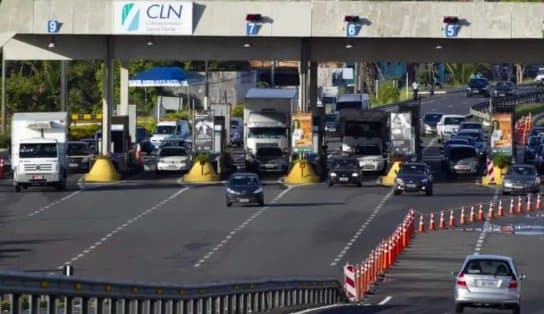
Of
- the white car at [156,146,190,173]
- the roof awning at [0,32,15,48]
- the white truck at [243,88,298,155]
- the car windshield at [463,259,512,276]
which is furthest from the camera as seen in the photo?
the white truck at [243,88,298,155]

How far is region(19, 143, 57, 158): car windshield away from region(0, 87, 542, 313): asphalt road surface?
149cm

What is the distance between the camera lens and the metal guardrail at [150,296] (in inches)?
746

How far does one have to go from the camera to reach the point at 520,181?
2486 inches

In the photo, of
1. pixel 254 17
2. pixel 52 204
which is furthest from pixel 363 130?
A: pixel 52 204

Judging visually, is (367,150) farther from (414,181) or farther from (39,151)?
(39,151)

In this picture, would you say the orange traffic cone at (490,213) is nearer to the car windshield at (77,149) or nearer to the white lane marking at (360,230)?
the white lane marking at (360,230)

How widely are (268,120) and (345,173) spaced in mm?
10870

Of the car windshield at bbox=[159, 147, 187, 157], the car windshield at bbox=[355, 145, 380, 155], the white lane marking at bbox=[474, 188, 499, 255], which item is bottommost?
the white lane marking at bbox=[474, 188, 499, 255]

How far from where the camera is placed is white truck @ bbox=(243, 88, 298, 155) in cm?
7488

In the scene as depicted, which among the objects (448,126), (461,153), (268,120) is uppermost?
(268,120)

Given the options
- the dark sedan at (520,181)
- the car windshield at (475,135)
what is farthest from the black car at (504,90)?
the dark sedan at (520,181)

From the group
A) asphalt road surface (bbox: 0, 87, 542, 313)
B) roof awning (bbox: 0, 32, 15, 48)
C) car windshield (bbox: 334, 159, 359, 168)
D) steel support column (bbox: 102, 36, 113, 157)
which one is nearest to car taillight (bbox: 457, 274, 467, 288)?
asphalt road surface (bbox: 0, 87, 542, 313)

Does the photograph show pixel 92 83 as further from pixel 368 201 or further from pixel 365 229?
pixel 365 229

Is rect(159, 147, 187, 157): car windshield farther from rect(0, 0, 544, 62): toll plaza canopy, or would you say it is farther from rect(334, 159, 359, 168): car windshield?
rect(334, 159, 359, 168): car windshield
